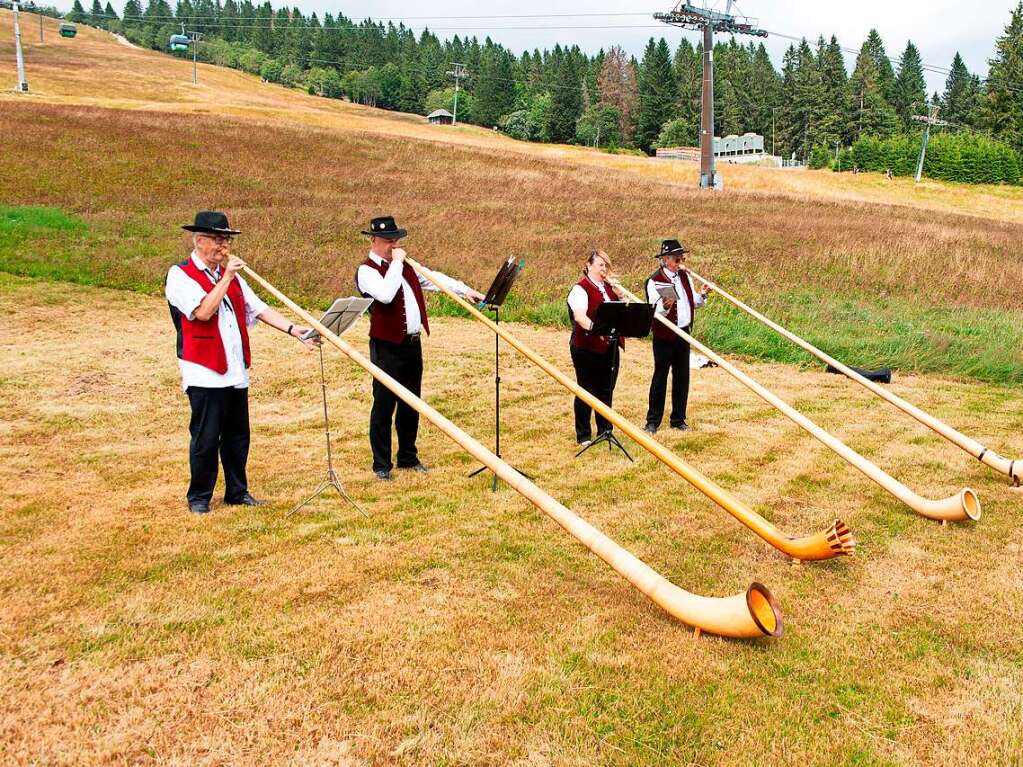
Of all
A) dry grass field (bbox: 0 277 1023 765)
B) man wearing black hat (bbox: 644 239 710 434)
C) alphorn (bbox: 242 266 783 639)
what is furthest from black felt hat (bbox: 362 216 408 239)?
man wearing black hat (bbox: 644 239 710 434)

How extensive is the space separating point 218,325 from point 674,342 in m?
5.05

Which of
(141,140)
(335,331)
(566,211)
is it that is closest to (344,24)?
(141,140)

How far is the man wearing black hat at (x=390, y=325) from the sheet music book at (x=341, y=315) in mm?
508

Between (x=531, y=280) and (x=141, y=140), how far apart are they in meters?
23.1

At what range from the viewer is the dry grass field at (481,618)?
139 inches

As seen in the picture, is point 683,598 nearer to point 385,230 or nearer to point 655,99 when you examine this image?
point 385,230

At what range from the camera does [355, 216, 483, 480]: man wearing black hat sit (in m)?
6.85

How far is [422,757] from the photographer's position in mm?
3400

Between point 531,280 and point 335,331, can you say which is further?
point 531,280

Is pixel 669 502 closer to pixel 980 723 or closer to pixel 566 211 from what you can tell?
pixel 980 723

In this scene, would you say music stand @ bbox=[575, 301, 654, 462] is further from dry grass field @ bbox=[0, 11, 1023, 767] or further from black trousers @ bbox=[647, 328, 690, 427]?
black trousers @ bbox=[647, 328, 690, 427]

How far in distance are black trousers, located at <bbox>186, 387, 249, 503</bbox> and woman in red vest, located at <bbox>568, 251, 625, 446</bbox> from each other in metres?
3.41

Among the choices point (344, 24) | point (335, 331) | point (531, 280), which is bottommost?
point (531, 280)

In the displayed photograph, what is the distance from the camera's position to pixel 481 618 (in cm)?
451
